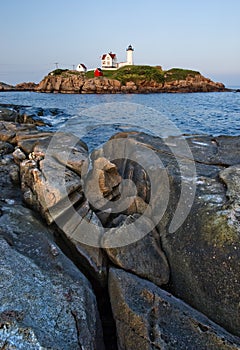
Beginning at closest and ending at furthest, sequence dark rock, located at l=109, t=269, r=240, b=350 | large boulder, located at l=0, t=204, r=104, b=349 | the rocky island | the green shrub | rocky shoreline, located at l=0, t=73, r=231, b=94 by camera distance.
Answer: large boulder, located at l=0, t=204, r=104, b=349, dark rock, located at l=109, t=269, r=240, b=350, rocky shoreline, located at l=0, t=73, r=231, b=94, the rocky island, the green shrub

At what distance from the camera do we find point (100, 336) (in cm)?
480

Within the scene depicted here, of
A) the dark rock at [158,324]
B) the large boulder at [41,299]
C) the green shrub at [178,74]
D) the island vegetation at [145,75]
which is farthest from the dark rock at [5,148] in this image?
the green shrub at [178,74]

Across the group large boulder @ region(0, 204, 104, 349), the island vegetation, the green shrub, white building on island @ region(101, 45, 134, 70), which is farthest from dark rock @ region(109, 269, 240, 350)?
white building on island @ region(101, 45, 134, 70)

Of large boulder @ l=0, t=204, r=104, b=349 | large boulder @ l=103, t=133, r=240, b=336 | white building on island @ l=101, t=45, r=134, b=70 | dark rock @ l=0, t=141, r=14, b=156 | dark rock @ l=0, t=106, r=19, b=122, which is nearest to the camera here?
large boulder @ l=0, t=204, r=104, b=349

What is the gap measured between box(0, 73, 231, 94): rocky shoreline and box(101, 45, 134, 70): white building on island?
37.7 meters

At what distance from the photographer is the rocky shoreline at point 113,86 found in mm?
104625

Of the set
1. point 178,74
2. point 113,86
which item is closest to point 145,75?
point 178,74

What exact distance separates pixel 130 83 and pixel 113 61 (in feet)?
156

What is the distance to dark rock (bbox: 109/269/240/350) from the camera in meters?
4.25

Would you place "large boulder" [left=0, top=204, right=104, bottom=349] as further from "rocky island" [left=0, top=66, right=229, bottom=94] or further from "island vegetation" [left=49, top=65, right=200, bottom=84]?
"island vegetation" [left=49, top=65, right=200, bottom=84]

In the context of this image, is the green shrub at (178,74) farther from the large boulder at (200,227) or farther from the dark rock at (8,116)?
the large boulder at (200,227)

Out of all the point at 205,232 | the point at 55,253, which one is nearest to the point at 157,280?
the point at 205,232

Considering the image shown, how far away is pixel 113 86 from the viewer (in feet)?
346

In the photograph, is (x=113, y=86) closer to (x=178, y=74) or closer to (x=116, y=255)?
(x=178, y=74)
